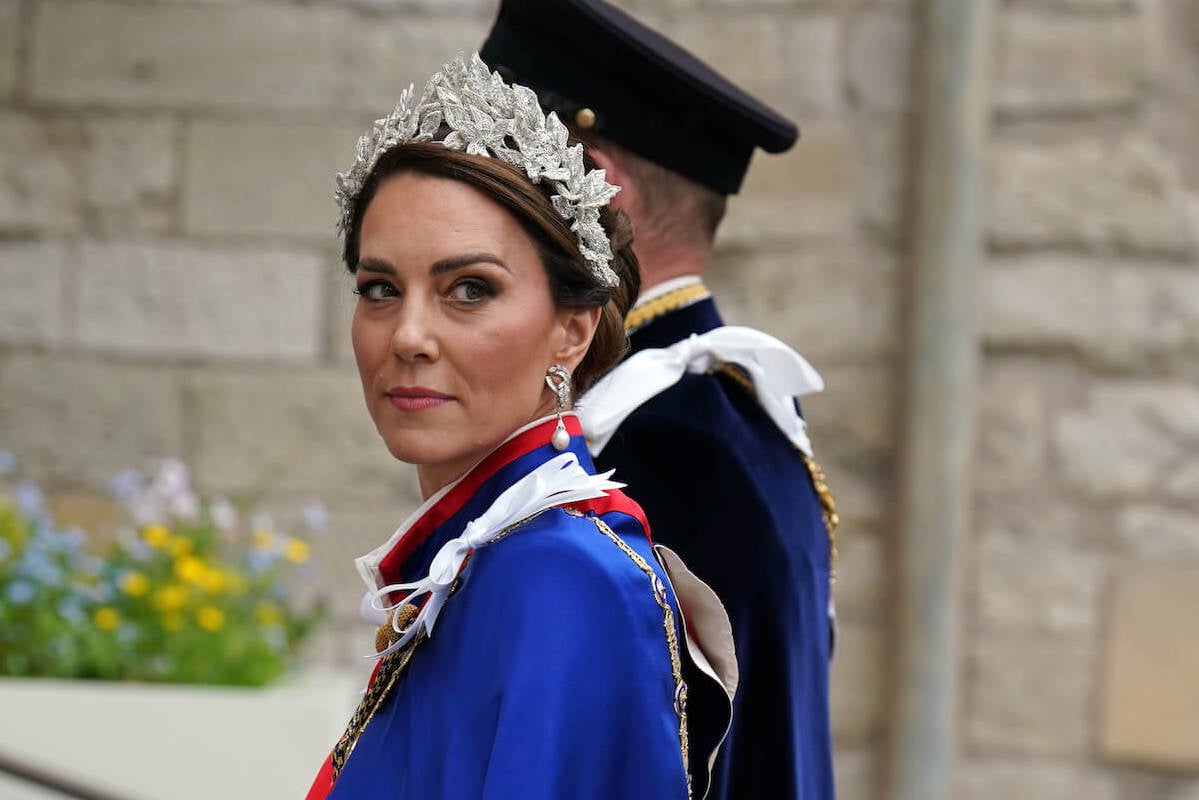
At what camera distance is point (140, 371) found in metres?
4.06

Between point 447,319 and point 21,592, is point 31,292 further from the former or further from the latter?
point 447,319

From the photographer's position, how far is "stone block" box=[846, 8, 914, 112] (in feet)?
13.1

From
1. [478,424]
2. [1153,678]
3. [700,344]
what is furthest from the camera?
[1153,678]

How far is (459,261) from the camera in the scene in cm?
130

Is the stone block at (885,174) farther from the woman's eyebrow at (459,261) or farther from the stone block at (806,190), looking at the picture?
the woman's eyebrow at (459,261)

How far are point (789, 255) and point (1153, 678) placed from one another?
1.44 m

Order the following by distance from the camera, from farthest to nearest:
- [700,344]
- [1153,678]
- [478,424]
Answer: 1. [1153,678]
2. [700,344]
3. [478,424]

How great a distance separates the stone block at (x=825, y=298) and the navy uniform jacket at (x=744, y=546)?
6.82 ft

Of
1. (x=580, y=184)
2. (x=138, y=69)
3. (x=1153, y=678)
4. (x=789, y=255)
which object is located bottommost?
(x=1153, y=678)

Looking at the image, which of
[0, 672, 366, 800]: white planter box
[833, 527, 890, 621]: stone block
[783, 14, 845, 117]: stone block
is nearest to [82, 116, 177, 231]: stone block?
[0, 672, 366, 800]: white planter box

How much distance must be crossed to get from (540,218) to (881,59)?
2.88 meters

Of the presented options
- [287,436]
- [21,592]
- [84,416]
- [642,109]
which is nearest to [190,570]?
[21,592]

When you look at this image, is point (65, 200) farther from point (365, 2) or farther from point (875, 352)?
point (875, 352)

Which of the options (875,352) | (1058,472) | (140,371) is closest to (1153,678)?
(1058,472)
